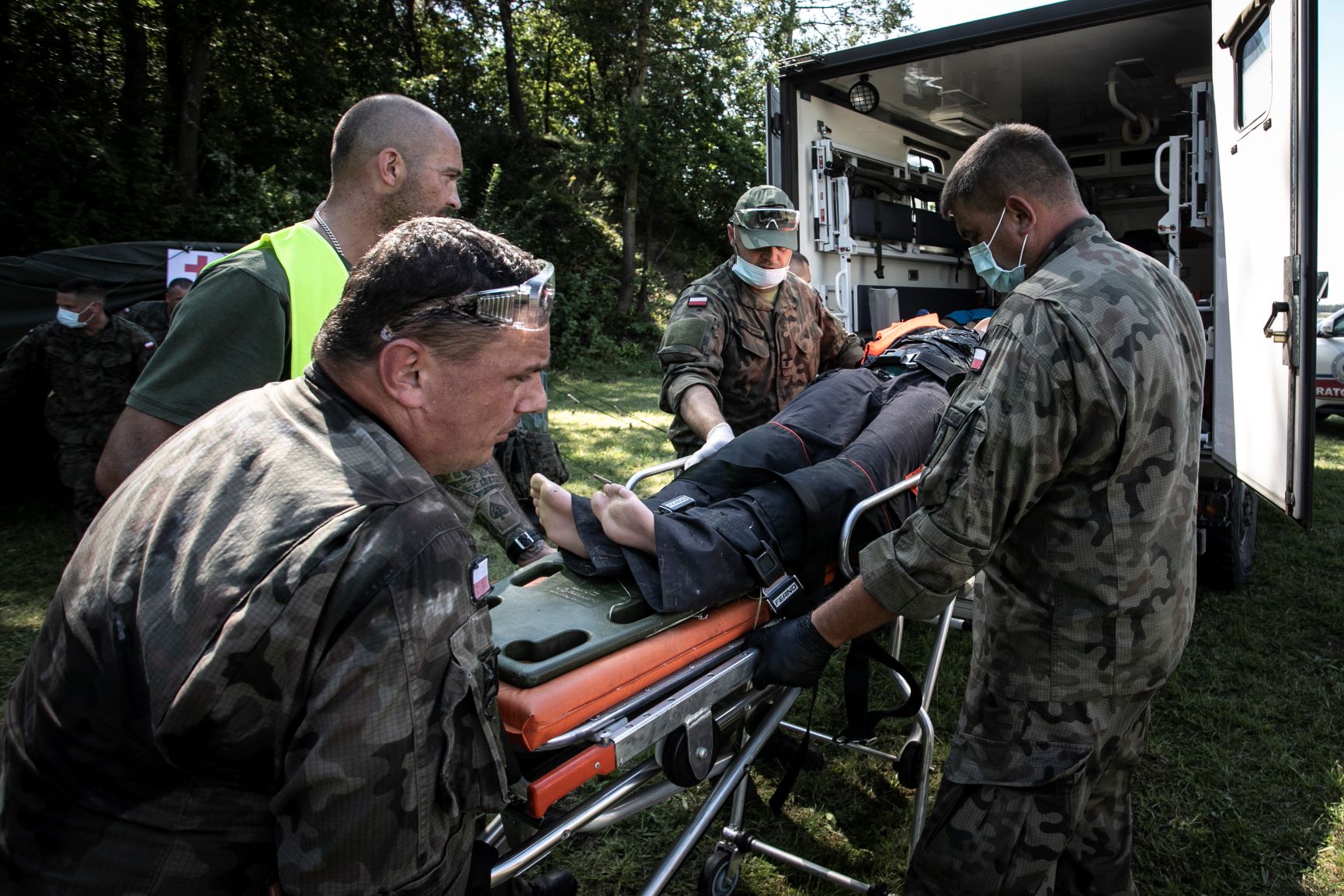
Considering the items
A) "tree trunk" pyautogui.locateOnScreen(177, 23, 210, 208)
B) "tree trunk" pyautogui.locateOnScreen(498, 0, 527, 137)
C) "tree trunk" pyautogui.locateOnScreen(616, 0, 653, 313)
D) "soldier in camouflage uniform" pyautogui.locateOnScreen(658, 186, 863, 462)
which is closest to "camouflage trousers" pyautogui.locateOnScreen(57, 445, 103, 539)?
"soldier in camouflage uniform" pyautogui.locateOnScreen(658, 186, 863, 462)

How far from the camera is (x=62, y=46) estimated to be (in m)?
12.2

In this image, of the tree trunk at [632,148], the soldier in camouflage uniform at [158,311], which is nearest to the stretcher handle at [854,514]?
the soldier in camouflage uniform at [158,311]

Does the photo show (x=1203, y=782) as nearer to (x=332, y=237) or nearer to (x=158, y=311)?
(x=332, y=237)

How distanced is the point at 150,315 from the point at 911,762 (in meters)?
6.52

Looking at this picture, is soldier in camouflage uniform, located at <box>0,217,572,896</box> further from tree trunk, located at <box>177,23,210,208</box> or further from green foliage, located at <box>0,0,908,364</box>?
tree trunk, located at <box>177,23,210,208</box>

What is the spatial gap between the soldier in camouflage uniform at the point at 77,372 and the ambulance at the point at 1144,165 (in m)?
4.76

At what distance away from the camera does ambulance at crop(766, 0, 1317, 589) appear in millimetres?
2830

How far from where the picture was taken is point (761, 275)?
366cm

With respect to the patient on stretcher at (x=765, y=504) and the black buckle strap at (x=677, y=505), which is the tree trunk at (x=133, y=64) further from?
the black buckle strap at (x=677, y=505)

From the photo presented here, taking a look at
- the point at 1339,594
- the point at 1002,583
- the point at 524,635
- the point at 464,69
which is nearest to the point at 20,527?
the point at 524,635

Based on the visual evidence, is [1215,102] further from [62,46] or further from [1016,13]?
[62,46]

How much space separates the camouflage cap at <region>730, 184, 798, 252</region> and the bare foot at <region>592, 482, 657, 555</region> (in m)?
1.79

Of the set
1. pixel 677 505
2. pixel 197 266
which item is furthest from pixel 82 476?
pixel 677 505

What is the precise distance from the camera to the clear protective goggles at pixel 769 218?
3.57 m
